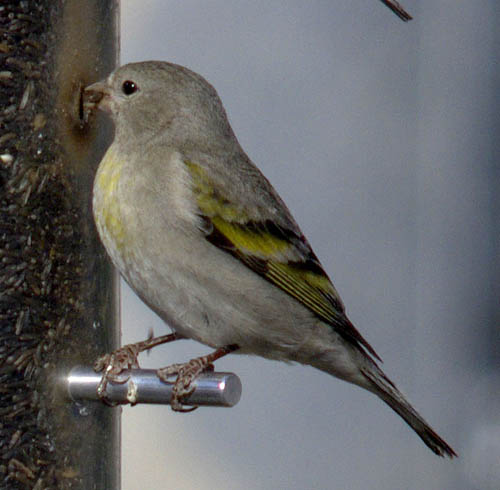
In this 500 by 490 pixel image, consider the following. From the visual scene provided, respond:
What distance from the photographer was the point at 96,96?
108 inches

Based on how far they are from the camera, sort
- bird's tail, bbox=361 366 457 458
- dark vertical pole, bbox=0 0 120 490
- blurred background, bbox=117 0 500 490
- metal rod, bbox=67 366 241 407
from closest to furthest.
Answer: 1. metal rod, bbox=67 366 241 407
2. dark vertical pole, bbox=0 0 120 490
3. bird's tail, bbox=361 366 457 458
4. blurred background, bbox=117 0 500 490

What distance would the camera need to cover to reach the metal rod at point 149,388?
2.41 meters

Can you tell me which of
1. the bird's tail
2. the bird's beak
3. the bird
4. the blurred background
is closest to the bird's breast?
the bird

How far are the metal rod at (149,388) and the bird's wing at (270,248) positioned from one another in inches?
14.6

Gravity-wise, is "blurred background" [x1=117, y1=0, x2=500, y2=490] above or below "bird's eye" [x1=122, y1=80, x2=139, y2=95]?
below

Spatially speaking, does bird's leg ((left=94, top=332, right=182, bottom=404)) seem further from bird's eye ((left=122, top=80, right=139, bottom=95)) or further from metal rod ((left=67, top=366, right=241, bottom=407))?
bird's eye ((left=122, top=80, right=139, bottom=95))

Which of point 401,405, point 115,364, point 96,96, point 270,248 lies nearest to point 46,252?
point 115,364

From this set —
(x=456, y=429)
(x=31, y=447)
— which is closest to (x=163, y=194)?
(x=31, y=447)

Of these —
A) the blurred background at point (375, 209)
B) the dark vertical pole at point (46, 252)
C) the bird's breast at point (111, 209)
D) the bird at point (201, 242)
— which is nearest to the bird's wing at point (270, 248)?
the bird at point (201, 242)

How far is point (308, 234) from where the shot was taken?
583 centimetres

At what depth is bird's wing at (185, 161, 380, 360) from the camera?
107 inches

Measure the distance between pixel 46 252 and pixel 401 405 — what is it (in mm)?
976

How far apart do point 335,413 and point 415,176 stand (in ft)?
4.66

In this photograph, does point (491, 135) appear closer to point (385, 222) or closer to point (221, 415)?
point (385, 222)
